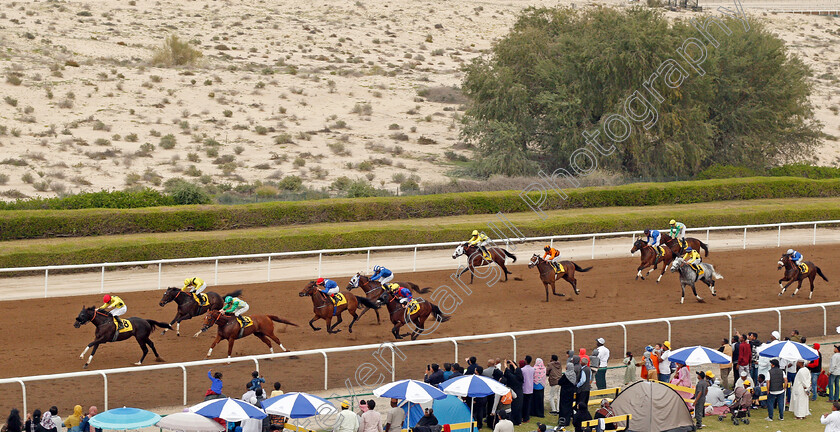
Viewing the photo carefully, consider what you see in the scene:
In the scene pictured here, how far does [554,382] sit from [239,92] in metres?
33.3

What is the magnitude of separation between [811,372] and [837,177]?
23.2 meters

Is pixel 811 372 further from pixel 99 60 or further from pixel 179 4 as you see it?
pixel 179 4

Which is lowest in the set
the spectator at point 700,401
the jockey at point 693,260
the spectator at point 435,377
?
the spectator at point 700,401

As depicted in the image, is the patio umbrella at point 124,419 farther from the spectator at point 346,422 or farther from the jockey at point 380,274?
the jockey at point 380,274

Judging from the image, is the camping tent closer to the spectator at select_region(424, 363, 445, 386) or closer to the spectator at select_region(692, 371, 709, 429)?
the spectator at select_region(692, 371, 709, 429)

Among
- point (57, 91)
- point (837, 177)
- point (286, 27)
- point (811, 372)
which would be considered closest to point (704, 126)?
point (837, 177)

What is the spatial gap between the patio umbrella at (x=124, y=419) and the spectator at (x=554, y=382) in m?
5.65

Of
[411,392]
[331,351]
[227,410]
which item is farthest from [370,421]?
[331,351]

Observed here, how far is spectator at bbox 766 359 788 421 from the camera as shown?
534 inches

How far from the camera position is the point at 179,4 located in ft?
198

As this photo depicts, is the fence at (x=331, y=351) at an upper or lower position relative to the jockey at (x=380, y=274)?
lower

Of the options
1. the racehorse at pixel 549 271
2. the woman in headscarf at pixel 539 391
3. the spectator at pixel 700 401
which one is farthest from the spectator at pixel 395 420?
the racehorse at pixel 549 271

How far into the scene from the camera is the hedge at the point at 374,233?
72.0 ft

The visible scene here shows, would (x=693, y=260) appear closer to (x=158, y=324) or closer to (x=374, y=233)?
(x=374, y=233)
